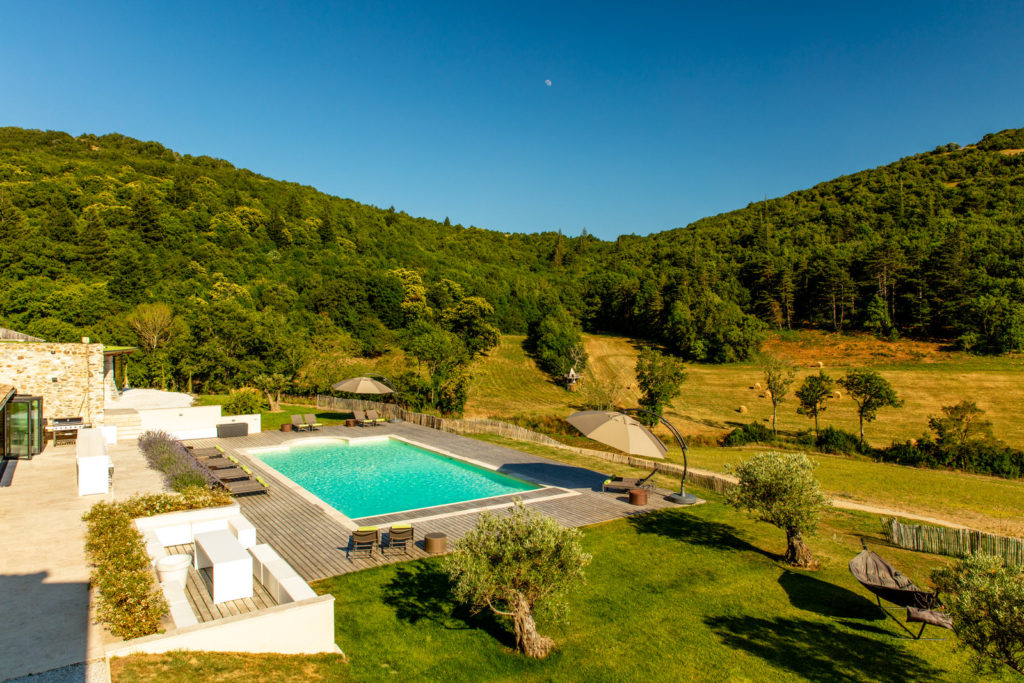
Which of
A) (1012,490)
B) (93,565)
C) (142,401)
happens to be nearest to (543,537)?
(93,565)

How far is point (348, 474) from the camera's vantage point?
17188mm

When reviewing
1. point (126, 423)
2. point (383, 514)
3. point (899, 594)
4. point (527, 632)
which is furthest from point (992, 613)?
point (126, 423)

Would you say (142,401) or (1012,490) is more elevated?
(142,401)

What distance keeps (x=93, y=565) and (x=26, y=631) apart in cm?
168

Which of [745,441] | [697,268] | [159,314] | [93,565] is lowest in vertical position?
[745,441]

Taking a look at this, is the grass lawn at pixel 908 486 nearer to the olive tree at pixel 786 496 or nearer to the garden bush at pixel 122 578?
the olive tree at pixel 786 496

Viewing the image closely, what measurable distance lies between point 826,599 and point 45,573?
454 inches

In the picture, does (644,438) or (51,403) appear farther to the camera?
(51,403)

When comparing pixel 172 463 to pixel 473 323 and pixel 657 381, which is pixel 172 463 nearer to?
pixel 657 381

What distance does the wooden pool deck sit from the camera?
9.69 metres

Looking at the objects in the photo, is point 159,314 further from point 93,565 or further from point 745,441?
point 745,441

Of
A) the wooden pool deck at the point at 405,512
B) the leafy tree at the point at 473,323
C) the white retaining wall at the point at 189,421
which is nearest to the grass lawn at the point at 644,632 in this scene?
the wooden pool deck at the point at 405,512

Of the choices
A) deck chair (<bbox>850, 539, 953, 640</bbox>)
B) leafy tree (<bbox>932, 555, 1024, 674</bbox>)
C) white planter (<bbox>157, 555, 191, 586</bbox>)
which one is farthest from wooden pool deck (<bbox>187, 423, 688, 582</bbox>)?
leafy tree (<bbox>932, 555, 1024, 674</bbox>)

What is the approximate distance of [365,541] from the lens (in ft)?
31.6
